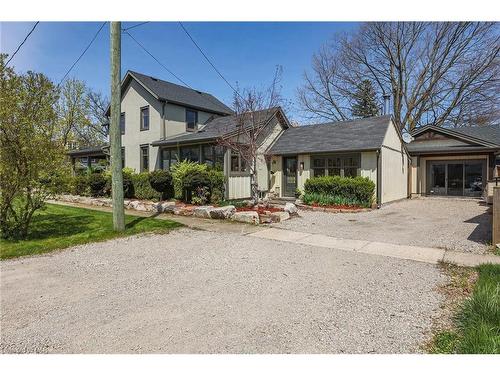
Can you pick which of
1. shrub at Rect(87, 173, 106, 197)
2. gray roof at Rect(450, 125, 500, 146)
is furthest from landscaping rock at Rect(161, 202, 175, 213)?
gray roof at Rect(450, 125, 500, 146)

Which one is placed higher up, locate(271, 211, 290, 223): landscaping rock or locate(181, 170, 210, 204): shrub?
locate(181, 170, 210, 204): shrub

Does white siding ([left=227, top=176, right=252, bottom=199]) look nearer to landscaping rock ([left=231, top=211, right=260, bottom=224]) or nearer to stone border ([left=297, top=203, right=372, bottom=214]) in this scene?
stone border ([left=297, top=203, right=372, bottom=214])

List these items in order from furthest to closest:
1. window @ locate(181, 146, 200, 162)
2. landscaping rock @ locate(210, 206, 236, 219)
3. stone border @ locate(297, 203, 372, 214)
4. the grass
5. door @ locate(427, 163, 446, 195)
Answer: door @ locate(427, 163, 446, 195)
window @ locate(181, 146, 200, 162)
stone border @ locate(297, 203, 372, 214)
landscaping rock @ locate(210, 206, 236, 219)
the grass

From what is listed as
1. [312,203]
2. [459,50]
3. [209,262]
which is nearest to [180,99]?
[312,203]

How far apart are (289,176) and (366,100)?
19947 mm

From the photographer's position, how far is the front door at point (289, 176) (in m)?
16.8

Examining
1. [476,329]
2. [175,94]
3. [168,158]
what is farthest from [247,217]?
[175,94]

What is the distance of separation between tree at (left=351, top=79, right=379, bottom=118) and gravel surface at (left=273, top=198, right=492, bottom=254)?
21.7 meters

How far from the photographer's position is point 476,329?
2855mm

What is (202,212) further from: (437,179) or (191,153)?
(437,179)

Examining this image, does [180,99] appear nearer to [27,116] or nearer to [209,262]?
[27,116]

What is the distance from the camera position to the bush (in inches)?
531

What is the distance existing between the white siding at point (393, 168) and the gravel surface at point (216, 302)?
33.5 feet

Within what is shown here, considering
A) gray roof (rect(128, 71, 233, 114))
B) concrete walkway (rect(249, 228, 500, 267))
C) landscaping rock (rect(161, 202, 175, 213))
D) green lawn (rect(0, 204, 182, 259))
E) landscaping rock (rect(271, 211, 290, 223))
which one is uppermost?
gray roof (rect(128, 71, 233, 114))
